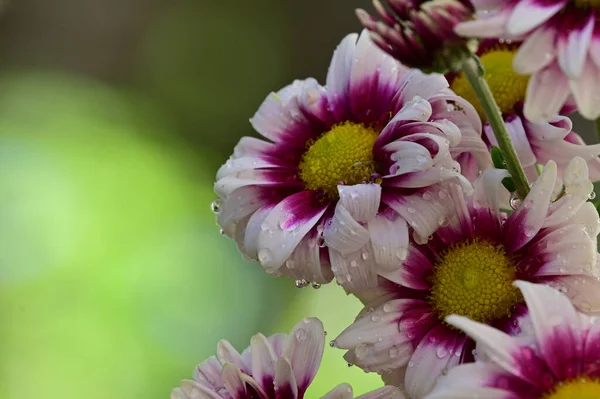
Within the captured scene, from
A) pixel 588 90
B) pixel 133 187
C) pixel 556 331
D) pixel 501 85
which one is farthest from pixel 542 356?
pixel 133 187

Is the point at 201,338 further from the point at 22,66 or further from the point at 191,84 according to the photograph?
the point at 22,66

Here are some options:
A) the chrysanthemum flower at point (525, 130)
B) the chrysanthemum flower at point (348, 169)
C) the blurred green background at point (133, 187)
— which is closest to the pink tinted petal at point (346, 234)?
the chrysanthemum flower at point (348, 169)

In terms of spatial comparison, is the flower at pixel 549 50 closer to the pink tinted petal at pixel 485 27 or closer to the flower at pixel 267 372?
the pink tinted petal at pixel 485 27

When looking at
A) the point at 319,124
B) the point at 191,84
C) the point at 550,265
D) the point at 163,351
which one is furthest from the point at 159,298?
the point at 550,265

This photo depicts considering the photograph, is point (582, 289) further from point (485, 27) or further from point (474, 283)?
point (485, 27)

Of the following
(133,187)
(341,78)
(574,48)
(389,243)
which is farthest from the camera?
(133,187)

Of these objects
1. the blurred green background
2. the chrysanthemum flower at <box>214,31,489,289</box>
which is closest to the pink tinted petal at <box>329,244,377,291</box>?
the chrysanthemum flower at <box>214,31,489,289</box>

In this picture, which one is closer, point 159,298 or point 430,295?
point 430,295

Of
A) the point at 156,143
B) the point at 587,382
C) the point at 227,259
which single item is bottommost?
the point at 587,382

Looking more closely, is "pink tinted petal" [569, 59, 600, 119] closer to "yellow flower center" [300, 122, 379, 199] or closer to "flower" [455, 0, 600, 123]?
"flower" [455, 0, 600, 123]
